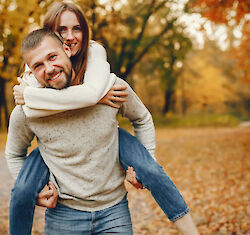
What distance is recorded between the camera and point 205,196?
5988mm

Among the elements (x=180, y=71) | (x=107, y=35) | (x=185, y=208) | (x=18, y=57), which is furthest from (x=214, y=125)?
(x=185, y=208)

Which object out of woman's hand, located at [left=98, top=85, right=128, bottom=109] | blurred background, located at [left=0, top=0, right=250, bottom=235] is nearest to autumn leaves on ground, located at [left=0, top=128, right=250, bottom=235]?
blurred background, located at [left=0, top=0, right=250, bottom=235]

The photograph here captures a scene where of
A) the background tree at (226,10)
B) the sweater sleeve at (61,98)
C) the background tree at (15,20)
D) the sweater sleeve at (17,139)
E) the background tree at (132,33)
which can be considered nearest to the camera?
the sweater sleeve at (61,98)

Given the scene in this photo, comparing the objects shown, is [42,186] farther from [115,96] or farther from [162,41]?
[162,41]

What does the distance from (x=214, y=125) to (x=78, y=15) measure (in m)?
23.3

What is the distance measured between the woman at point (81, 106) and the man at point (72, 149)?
0.08 m

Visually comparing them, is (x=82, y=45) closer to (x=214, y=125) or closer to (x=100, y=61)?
(x=100, y=61)

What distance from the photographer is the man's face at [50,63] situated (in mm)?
1652

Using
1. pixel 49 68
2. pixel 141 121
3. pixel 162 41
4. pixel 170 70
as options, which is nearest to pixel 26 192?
pixel 49 68

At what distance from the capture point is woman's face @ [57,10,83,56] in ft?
6.34

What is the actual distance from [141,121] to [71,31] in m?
0.73

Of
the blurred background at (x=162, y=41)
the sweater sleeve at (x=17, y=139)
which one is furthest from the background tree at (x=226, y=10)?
the sweater sleeve at (x=17, y=139)

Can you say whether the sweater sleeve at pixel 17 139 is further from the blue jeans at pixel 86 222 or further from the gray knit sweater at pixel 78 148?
the blue jeans at pixel 86 222

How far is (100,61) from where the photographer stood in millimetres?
1879
